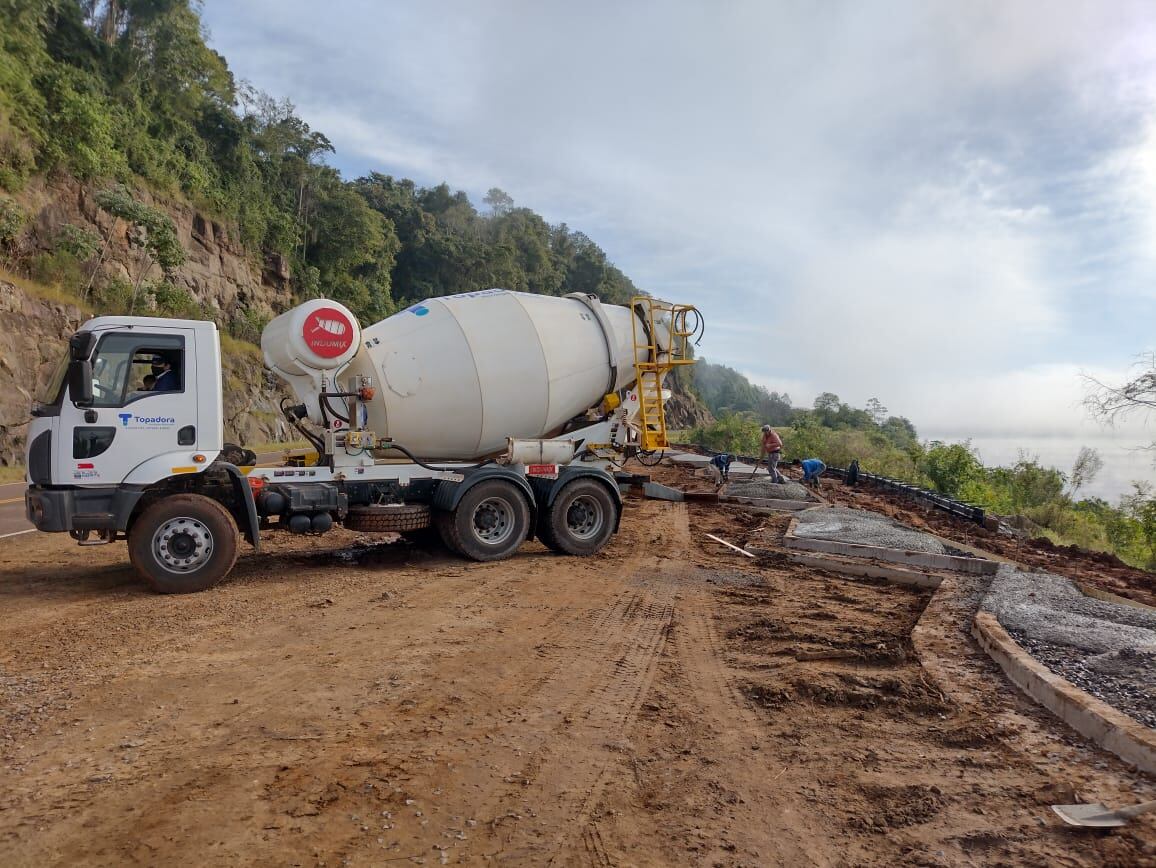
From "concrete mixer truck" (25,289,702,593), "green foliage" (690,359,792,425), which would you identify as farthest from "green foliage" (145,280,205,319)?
"green foliage" (690,359,792,425)

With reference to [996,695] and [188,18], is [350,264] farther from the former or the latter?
[996,695]

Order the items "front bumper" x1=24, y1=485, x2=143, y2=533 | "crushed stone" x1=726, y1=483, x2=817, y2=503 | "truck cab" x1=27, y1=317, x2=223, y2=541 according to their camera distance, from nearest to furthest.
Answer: "front bumper" x1=24, y1=485, x2=143, y2=533
"truck cab" x1=27, y1=317, x2=223, y2=541
"crushed stone" x1=726, y1=483, x2=817, y2=503

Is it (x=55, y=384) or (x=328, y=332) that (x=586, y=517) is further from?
(x=55, y=384)

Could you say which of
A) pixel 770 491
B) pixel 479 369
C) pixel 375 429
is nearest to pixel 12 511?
pixel 375 429

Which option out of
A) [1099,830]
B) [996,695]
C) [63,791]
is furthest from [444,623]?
[1099,830]

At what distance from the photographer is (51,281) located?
878 inches

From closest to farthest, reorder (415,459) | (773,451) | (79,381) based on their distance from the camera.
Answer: (79,381)
(415,459)
(773,451)

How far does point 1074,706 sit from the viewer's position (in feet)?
13.3

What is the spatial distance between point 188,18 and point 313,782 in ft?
124

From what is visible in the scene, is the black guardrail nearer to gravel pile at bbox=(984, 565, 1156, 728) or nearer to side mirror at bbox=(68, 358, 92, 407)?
gravel pile at bbox=(984, 565, 1156, 728)

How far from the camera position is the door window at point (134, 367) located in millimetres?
6777

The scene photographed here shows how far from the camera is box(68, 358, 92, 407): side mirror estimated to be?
6598mm

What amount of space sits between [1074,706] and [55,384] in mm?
8571

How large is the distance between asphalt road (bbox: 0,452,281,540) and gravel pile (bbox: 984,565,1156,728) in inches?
490
